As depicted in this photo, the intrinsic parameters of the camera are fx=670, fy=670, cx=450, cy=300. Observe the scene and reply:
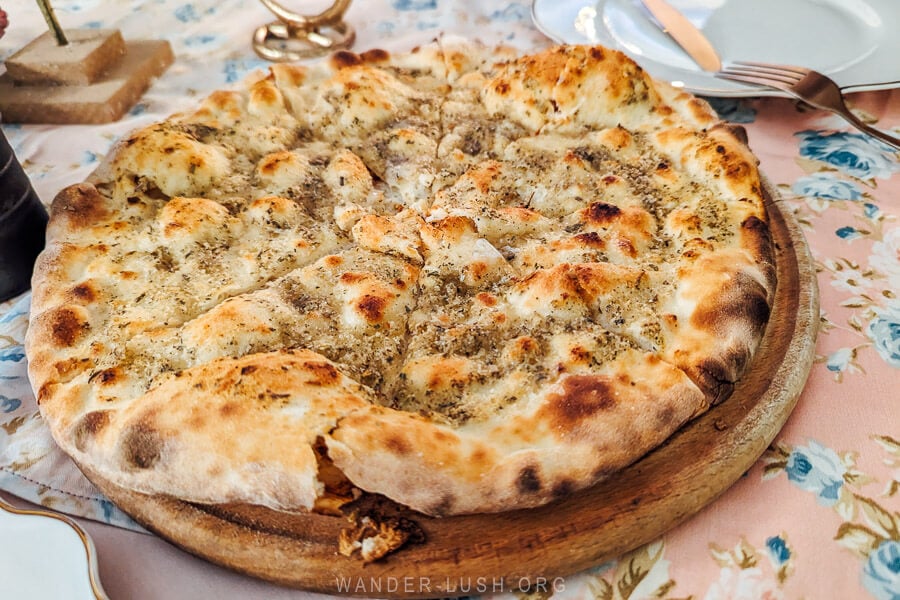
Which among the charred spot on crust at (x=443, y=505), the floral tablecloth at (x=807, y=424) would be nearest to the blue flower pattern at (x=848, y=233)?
the floral tablecloth at (x=807, y=424)

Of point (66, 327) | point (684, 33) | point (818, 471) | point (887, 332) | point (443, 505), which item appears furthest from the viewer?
point (684, 33)

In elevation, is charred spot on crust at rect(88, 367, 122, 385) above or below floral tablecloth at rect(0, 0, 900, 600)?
above

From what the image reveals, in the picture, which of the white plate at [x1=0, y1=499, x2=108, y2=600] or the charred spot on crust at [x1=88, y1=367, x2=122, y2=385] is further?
the charred spot on crust at [x1=88, y1=367, x2=122, y2=385]

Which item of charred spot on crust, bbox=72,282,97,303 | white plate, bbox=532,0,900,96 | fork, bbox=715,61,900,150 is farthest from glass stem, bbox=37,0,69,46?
fork, bbox=715,61,900,150

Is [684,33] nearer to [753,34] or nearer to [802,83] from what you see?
[753,34]

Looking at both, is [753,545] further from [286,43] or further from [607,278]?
[286,43]

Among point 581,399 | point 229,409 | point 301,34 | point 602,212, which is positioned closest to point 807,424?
point 581,399

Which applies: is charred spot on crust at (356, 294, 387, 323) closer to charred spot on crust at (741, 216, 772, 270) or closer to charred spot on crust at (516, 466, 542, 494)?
charred spot on crust at (516, 466, 542, 494)
